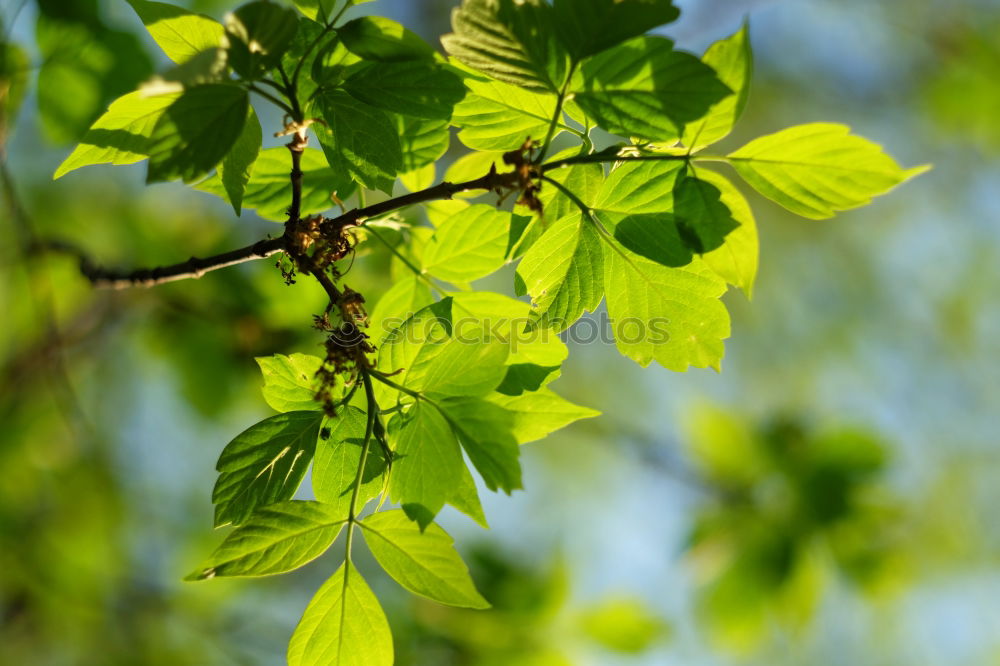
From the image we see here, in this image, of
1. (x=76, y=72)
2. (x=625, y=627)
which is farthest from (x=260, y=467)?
(x=625, y=627)

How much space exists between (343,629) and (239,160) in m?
0.64

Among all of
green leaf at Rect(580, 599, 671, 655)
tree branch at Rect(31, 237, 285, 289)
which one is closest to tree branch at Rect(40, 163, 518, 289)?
tree branch at Rect(31, 237, 285, 289)

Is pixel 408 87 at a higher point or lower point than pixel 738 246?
higher

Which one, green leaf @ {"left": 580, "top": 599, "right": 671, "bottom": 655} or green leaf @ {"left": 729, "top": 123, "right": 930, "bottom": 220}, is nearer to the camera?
green leaf @ {"left": 729, "top": 123, "right": 930, "bottom": 220}

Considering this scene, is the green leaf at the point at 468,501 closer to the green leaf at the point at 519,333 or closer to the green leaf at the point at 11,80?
the green leaf at the point at 519,333

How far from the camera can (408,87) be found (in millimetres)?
832

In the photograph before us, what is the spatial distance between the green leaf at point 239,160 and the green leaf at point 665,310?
0.49 m

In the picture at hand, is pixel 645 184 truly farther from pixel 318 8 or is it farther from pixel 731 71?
pixel 318 8

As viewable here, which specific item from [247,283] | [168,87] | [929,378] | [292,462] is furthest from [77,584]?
[929,378]

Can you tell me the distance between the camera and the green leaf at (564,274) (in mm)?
968

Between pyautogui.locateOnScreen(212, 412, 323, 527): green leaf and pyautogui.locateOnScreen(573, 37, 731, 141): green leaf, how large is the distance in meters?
0.56

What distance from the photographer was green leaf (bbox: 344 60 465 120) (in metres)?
0.82

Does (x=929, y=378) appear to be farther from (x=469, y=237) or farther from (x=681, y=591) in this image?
(x=469, y=237)

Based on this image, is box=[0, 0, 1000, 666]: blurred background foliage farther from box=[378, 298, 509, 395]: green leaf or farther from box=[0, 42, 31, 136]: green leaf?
box=[378, 298, 509, 395]: green leaf
